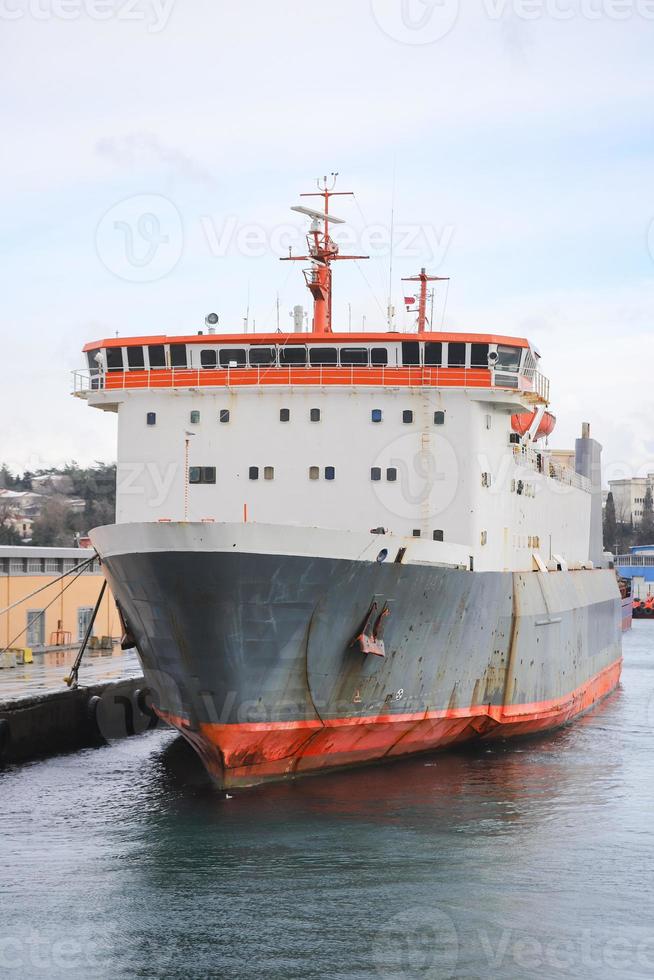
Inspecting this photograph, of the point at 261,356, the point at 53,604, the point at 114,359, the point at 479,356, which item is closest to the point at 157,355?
the point at 114,359

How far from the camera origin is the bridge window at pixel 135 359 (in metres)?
22.5

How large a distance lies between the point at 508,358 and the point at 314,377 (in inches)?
156

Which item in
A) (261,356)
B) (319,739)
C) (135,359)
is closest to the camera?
(319,739)

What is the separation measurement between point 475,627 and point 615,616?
19084 millimetres

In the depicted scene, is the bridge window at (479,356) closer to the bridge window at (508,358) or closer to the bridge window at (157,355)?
the bridge window at (508,358)

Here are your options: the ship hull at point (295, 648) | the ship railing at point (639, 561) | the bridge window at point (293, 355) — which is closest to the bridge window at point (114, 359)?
the bridge window at point (293, 355)

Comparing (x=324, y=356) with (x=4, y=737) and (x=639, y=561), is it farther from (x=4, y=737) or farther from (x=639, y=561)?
(x=639, y=561)

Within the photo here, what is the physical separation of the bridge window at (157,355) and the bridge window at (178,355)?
0.17 m

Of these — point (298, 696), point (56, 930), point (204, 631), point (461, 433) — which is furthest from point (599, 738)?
point (56, 930)

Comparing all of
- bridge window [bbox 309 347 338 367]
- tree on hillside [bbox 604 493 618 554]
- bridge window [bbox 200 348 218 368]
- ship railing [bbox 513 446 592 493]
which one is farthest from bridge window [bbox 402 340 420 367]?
tree on hillside [bbox 604 493 618 554]

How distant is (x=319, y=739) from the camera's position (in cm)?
1825

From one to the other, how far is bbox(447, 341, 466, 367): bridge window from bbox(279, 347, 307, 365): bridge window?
2.77m

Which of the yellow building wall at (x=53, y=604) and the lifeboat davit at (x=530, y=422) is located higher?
the lifeboat davit at (x=530, y=422)

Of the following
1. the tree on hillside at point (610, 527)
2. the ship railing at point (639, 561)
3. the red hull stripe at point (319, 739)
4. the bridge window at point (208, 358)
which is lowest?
the red hull stripe at point (319, 739)
